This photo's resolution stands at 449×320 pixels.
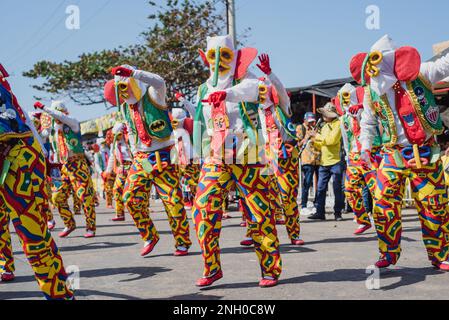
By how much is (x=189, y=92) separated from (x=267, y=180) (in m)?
17.6

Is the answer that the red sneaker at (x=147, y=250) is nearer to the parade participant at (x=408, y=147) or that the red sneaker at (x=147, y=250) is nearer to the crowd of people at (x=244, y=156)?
the crowd of people at (x=244, y=156)

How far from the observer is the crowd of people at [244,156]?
380 cm

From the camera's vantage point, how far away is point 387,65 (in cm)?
503

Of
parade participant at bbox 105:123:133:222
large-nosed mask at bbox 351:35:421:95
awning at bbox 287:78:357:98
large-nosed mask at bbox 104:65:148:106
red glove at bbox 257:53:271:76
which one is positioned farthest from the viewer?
awning at bbox 287:78:357:98

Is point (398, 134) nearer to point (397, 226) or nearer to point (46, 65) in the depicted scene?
point (397, 226)

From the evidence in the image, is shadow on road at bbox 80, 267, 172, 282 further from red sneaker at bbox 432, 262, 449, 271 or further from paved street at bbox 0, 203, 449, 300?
red sneaker at bbox 432, 262, 449, 271

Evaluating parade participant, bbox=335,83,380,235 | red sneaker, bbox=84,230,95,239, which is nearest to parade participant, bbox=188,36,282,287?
parade participant, bbox=335,83,380,235

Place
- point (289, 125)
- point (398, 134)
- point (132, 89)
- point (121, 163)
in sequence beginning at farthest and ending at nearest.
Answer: point (121, 163) < point (289, 125) < point (132, 89) < point (398, 134)

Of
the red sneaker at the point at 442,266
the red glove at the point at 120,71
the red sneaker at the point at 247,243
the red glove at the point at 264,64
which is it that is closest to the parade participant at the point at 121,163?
the red sneaker at the point at 247,243

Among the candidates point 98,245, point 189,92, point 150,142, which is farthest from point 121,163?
point 189,92

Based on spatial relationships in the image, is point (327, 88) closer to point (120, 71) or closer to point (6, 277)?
point (120, 71)

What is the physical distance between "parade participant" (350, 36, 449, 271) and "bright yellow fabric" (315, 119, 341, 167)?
4732 millimetres

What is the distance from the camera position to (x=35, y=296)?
473cm

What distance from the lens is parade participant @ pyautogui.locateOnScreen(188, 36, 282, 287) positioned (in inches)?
187
